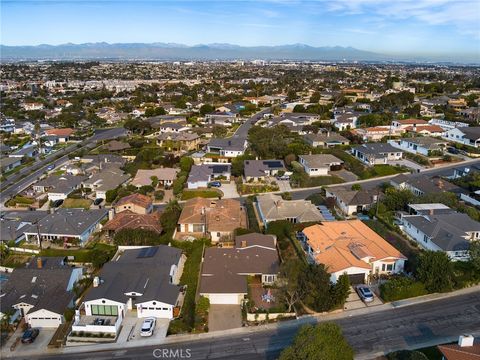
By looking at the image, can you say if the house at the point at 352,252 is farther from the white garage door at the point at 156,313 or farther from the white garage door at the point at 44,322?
the white garage door at the point at 44,322

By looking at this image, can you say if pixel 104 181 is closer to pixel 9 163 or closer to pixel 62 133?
pixel 9 163

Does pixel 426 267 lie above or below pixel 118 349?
above

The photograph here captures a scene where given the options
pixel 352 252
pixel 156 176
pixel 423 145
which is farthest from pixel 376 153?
pixel 352 252

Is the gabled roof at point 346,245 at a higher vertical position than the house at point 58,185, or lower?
higher

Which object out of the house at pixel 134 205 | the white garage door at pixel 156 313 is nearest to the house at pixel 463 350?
the white garage door at pixel 156 313

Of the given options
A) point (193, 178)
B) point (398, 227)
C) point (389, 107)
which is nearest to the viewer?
point (398, 227)

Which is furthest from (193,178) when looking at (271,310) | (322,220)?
(271,310)

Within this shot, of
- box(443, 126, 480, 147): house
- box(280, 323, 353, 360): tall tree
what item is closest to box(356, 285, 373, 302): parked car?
box(280, 323, 353, 360): tall tree

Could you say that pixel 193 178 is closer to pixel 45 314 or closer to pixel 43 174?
pixel 43 174

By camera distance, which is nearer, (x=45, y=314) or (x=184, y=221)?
(x=45, y=314)
